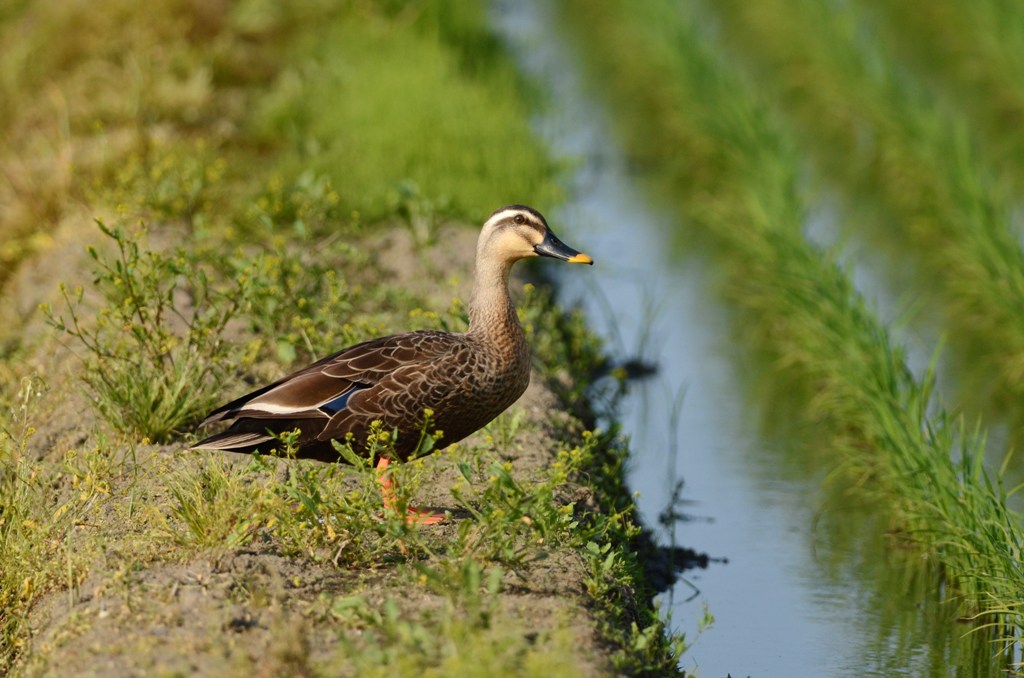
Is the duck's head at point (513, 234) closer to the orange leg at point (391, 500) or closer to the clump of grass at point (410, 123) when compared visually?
the orange leg at point (391, 500)

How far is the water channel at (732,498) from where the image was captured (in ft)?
17.1

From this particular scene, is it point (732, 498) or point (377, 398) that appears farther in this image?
point (732, 498)

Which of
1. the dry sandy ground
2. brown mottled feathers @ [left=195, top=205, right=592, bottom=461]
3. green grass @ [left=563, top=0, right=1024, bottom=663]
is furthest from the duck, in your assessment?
green grass @ [left=563, top=0, right=1024, bottom=663]

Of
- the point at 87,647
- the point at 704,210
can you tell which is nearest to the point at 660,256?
the point at 704,210

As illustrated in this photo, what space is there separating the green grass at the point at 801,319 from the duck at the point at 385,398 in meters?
1.53

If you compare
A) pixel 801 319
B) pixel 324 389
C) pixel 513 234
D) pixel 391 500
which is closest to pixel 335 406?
pixel 324 389

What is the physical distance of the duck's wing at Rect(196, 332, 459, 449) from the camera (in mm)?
4836

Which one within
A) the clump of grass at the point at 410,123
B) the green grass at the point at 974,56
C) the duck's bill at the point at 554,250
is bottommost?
the duck's bill at the point at 554,250

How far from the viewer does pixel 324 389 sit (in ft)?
16.0

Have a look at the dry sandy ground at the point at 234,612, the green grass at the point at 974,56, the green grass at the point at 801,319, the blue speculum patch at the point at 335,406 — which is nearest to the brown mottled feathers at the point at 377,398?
the blue speculum patch at the point at 335,406

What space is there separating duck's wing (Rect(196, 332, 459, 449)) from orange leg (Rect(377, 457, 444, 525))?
188mm

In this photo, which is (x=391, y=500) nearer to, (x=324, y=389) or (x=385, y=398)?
(x=385, y=398)

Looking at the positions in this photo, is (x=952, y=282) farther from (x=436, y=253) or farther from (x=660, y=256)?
(x=436, y=253)

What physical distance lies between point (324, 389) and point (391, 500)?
2.10 ft
